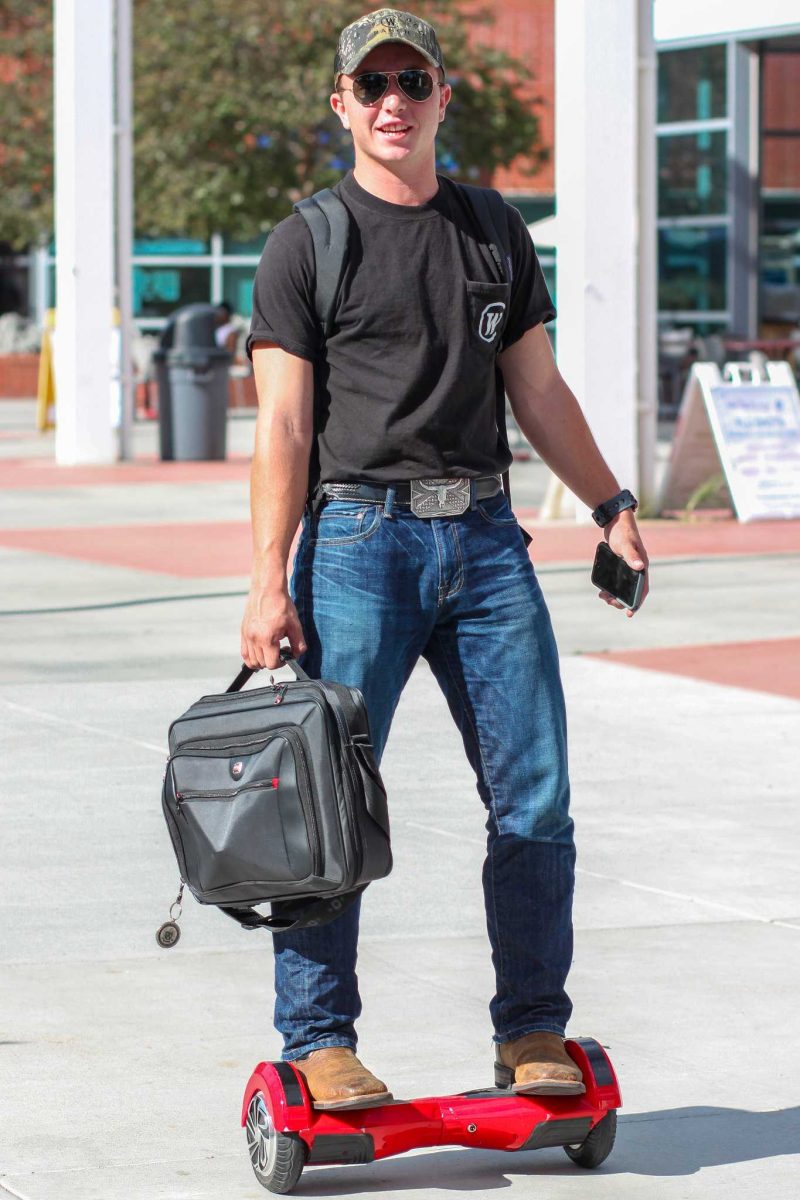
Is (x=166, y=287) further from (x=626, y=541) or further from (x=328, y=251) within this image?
(x=328, y=251)

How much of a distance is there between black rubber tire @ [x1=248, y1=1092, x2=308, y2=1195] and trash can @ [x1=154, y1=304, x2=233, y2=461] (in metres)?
19.2

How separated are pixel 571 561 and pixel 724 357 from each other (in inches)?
562

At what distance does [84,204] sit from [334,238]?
18.6m

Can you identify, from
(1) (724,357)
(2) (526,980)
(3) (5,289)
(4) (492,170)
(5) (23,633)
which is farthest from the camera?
(3) (5,289)

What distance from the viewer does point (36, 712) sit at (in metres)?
8.74

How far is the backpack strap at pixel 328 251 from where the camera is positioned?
4023mm

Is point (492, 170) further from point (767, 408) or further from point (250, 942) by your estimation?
point (250, 942)

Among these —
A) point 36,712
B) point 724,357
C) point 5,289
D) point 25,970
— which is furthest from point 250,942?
point 5,289

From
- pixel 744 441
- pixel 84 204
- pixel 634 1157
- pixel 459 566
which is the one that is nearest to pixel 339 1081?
pixel 634 1157

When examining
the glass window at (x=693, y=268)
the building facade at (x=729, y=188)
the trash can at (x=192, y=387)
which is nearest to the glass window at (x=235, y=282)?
the building facade at (x=729, y=188)

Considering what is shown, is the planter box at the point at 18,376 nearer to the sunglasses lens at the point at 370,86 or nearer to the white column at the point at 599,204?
the white column at the point at 599,204

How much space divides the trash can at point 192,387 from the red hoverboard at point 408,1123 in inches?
754

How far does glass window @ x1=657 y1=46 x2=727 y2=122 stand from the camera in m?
30.9

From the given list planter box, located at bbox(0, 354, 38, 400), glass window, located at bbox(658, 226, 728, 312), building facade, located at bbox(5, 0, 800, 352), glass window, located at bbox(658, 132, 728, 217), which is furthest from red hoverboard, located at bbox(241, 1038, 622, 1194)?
planter box, located at bbox(0, 354, 38, 400)
